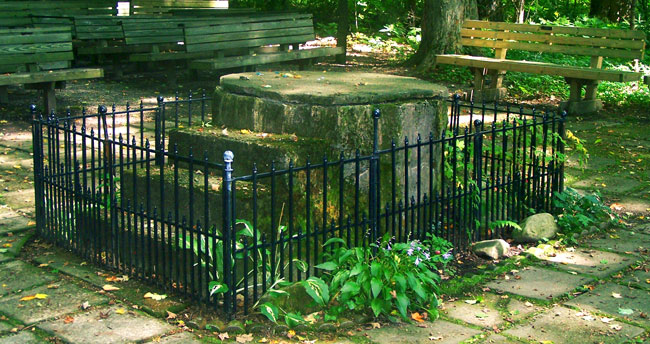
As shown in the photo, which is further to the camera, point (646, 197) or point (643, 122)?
point (643, 122)

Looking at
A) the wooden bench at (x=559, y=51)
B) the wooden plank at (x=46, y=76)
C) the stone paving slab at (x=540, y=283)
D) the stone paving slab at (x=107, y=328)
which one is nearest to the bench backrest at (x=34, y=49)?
the wooden plank at (x=46, y=76)

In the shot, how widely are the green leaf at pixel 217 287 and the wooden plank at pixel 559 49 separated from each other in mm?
8622

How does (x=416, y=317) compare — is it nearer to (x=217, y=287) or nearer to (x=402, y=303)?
(x=402, y=303)

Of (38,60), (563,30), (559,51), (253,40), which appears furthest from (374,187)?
(253,40)

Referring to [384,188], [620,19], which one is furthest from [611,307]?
[620,19]

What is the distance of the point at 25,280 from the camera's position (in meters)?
5.16

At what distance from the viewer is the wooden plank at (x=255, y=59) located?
1184 centimetres

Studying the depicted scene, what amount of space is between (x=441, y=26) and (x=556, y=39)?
2.69 m

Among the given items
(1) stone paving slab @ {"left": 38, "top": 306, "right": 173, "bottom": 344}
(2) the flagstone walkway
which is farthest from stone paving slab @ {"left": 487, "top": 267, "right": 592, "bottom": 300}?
(1) stone paving slab @ {"left": 38, "top": 306, "right": 173, "bottom": 344}

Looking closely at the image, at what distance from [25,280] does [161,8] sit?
516 inches

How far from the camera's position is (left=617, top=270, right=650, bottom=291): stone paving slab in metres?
5.24

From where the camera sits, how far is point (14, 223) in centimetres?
628

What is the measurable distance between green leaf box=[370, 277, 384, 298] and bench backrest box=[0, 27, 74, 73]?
23.5ft

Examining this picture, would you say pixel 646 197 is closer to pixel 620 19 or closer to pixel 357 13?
pixel 620 19
